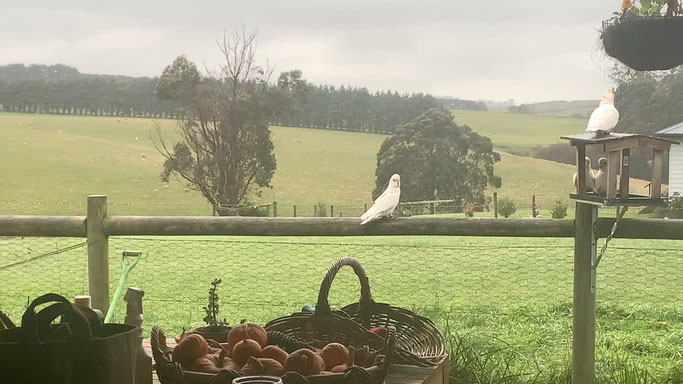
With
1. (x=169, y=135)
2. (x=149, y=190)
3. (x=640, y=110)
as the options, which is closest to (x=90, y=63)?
(x=169, y=135)

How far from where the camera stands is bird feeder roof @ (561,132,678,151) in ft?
7.41

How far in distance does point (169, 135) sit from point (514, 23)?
52.3 ft

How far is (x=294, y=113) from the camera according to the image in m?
20.9

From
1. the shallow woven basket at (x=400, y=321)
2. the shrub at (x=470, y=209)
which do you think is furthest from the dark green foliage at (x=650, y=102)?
the shallow woven basket at (x=400, y=321)

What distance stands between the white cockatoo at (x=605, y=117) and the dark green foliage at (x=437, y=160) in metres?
13.2

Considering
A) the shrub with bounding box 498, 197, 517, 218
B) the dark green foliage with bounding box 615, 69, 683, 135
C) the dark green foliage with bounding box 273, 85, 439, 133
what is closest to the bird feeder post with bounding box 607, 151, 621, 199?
the dark green foliage with bounding box 615, 69, 683, 135

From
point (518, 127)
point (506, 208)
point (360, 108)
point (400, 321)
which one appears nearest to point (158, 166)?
point (360, 108)

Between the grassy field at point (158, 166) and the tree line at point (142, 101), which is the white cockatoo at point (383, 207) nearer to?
the grassy field at point (158, 166)

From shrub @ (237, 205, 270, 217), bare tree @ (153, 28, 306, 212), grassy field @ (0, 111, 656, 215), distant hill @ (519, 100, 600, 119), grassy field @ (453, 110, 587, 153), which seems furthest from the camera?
distant hill @ (519, 100, 600, 119)

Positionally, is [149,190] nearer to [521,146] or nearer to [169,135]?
[169,135]

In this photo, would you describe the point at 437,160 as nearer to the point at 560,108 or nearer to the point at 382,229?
the point at 560,108

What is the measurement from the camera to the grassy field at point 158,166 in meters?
19.0

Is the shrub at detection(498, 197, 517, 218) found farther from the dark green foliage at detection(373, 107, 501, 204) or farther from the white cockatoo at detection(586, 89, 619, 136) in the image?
the white cockatoo at detection(586, 89, 619, 136)

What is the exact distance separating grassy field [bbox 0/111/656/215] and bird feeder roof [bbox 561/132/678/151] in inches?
549
